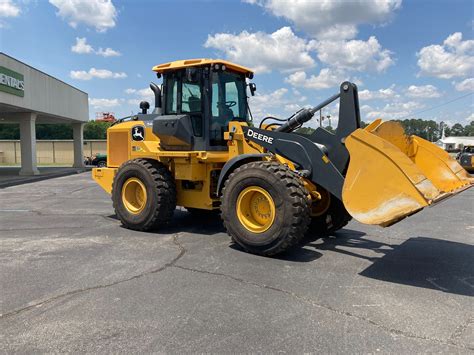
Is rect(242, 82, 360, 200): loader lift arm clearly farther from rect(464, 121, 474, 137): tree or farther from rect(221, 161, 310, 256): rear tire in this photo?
rect(464, 121, 474, 137): tree

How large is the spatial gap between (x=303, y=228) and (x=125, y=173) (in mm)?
3621

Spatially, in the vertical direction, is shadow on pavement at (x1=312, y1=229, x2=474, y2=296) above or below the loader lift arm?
below

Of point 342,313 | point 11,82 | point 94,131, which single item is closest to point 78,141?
point 11,82

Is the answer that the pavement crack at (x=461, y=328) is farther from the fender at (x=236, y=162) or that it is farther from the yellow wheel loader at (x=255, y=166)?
the fender at (x=236, y=162)

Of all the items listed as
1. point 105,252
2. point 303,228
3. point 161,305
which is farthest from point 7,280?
point 303,228

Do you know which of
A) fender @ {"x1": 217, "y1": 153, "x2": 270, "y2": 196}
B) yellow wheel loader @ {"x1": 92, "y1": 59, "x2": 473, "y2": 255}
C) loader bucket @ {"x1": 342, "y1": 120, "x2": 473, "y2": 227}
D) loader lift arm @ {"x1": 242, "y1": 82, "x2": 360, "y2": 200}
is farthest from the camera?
fender @ {"x1": 217, "y1": 153, "x2": 270, "y2": 196}

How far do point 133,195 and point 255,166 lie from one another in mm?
2940

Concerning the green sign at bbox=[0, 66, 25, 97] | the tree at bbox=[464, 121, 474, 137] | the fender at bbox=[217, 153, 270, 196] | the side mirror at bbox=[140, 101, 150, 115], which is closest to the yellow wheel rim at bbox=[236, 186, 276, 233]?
the fender at bbox=[217, 153, 270, 196]

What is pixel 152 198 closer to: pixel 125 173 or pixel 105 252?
pixel 125 173

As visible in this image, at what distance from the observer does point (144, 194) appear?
7242 mm

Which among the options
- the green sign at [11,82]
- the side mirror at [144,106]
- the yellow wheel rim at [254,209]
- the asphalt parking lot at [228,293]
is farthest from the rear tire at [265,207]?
the green sign at [11,82]

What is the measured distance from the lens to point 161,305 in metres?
3.93

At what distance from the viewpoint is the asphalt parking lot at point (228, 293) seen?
3.28m

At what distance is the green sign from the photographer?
1780 cm
